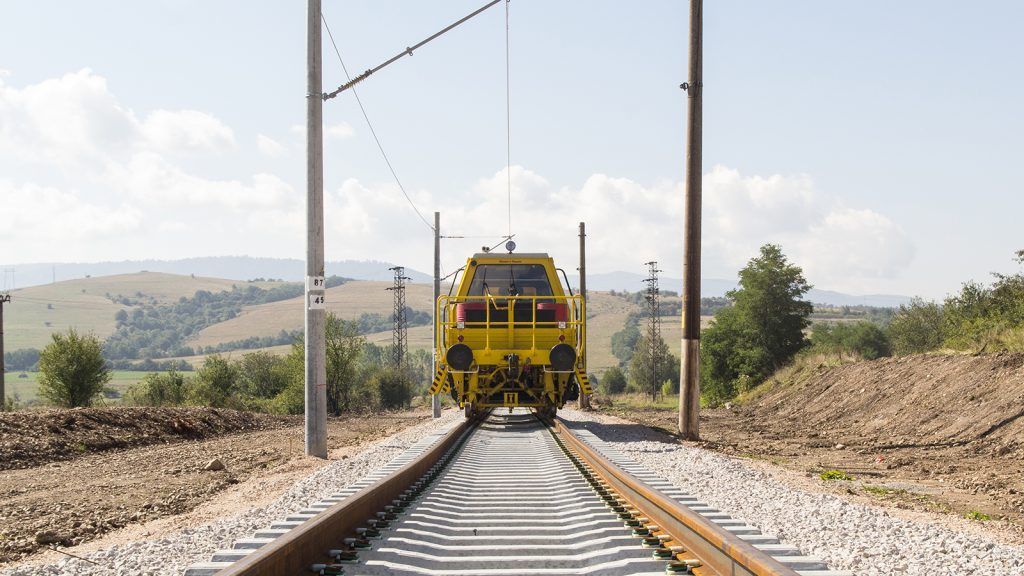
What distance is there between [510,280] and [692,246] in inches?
162

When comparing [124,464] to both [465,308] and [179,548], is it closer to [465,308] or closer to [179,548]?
[465,308]

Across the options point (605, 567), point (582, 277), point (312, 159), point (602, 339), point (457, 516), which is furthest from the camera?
point (602, 339)

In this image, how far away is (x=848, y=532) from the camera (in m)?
6.98

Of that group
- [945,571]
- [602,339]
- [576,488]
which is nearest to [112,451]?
[576,488]

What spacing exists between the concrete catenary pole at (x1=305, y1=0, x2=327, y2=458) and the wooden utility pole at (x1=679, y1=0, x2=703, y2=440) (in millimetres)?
6650

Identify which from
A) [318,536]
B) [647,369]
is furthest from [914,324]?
[318,536]

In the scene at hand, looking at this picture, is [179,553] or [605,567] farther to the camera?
[179,553]

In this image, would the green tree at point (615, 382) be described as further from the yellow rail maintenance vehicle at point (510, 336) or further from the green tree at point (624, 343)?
the yellow rail maintenance vehicle at point (510, 336)

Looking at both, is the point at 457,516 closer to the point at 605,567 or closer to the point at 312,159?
the point at 605,567

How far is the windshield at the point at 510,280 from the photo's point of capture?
19359 millimetres

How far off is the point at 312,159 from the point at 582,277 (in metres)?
22.9

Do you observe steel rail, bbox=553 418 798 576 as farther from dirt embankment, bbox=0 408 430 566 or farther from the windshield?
the windshield

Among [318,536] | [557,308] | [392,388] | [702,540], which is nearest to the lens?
[702,540]

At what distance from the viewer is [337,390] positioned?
122 feet
